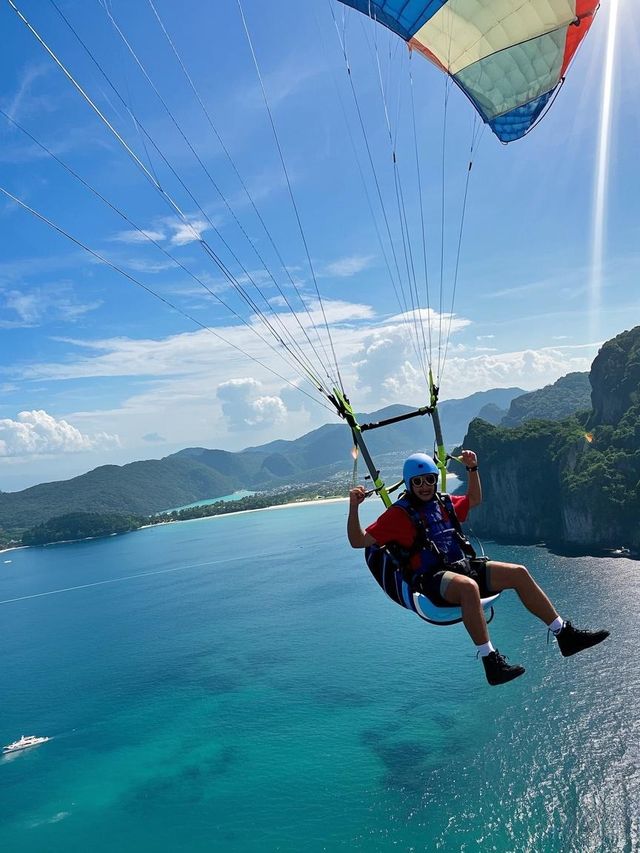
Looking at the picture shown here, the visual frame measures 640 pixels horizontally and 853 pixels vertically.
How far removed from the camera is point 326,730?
23406 millimetres

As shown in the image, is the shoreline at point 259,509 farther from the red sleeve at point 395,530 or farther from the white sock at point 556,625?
the white sock at point 556,625

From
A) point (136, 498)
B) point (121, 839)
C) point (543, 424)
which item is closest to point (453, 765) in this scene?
point (121, 839)

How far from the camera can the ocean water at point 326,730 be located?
1719 cm

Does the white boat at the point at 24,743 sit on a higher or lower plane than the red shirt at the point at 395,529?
lower

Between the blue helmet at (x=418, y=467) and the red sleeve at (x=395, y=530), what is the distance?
29cm

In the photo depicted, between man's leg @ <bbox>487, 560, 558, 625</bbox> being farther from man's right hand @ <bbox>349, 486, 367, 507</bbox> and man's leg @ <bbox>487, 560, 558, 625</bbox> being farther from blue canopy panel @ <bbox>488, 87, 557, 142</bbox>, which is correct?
blue canopy panel @ <bbox>488, 87, 557, 142</bbox>

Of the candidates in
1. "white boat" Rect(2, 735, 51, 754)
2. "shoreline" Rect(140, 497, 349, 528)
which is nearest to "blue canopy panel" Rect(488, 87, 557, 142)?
"white boat" Rect(2, 735, 51, 754)

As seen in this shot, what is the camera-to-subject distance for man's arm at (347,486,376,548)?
4.32 metres

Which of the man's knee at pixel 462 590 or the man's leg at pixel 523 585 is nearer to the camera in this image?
the man's knee at pixel 462 590

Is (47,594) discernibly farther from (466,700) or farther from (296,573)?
(466,700)

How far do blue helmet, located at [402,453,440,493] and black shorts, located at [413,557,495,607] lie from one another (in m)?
0.73

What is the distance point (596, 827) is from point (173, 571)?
54.2 meters

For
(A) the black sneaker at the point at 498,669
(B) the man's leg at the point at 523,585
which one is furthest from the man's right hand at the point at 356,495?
(A) the black sneaker at the point at 498,669

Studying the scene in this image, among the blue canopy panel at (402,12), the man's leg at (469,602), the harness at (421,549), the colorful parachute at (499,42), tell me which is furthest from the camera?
the blue canopy panel at (402,12)
